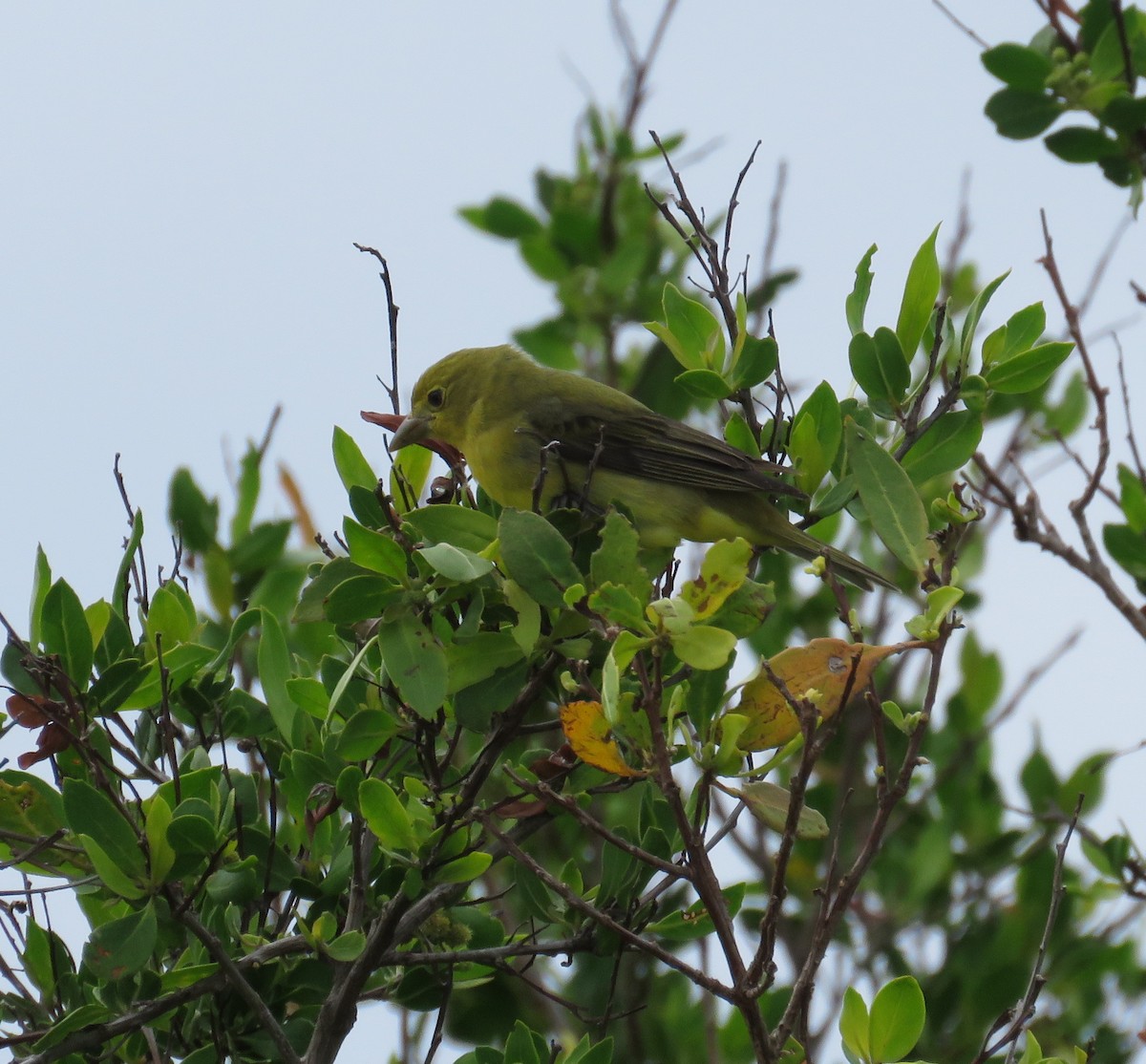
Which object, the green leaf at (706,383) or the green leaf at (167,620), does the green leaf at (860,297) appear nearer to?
the green leaf at (706,383)

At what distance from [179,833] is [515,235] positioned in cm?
465

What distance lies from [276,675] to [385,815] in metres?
0.55

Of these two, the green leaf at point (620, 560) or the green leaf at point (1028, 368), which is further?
the green leaf at point (1028, 368)

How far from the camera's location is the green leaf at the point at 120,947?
289cm

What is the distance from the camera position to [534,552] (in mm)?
2879

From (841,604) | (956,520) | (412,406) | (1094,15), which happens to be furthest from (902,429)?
(412,406)

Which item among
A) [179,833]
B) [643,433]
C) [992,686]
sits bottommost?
[179,833]

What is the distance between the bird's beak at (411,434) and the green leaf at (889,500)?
1.98 m

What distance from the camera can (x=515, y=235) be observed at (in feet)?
23.2

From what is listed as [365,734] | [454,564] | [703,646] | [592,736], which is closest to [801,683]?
[703,646]

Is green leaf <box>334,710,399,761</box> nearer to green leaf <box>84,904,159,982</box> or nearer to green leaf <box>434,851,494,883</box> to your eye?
green leaf <box>434,851,494,883</box>

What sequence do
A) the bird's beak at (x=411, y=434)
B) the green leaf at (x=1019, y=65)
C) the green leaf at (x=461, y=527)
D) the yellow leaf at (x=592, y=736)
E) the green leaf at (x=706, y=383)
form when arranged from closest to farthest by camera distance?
the yellow leaf at (x=592, y=736) → the green leaf at (x=461, y=527) → the green leaf at (x=706, y=383) → the green leaf at (x=1019, y=65) → the bird's beak at (x=411, y=434)

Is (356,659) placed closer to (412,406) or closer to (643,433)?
(643,433)

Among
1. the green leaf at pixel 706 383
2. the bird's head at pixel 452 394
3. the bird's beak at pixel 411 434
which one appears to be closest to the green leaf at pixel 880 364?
the green leaf at pixel 706 383
